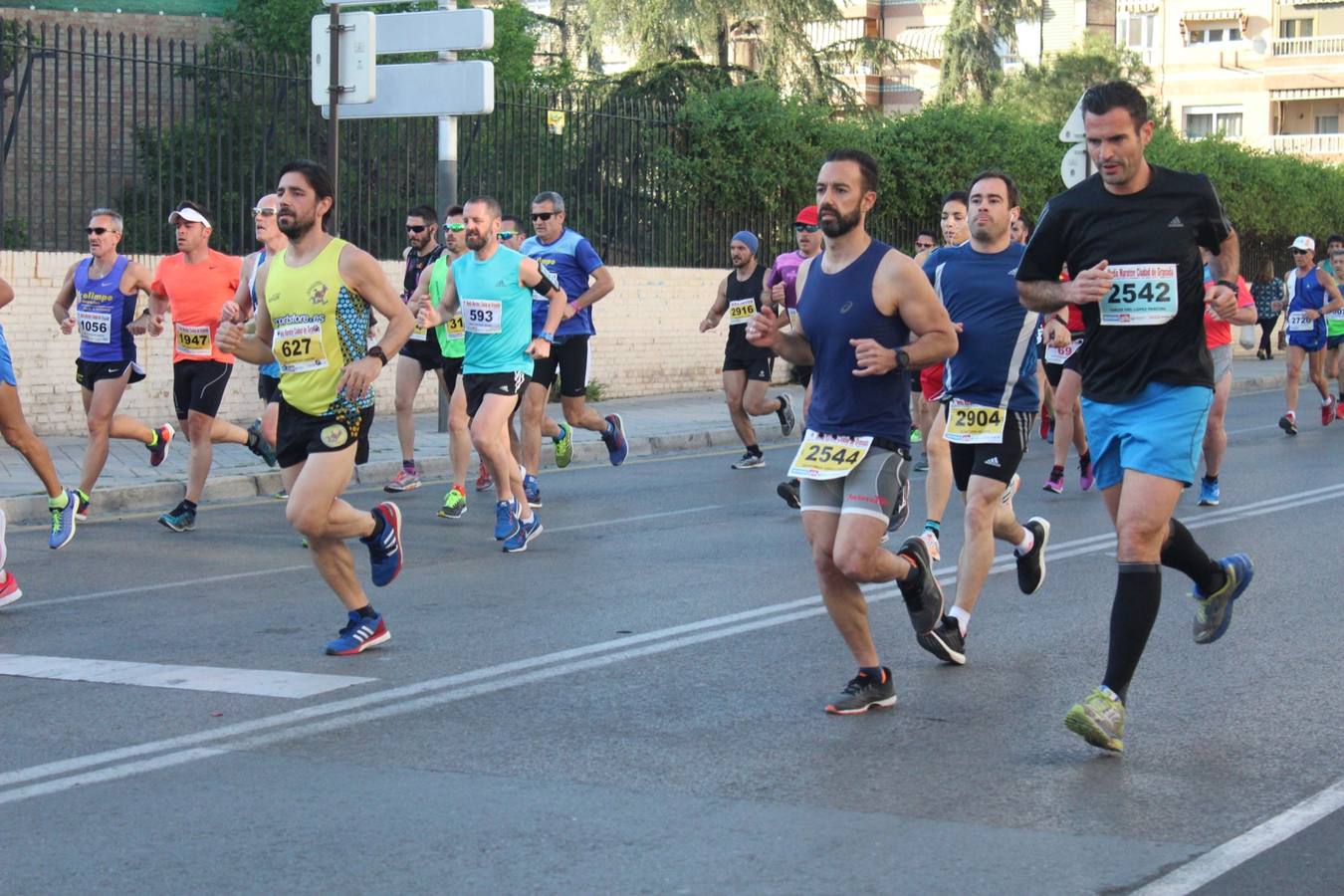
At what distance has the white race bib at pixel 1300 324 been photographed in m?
19.2

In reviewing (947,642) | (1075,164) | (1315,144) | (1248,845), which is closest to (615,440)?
(947,642)

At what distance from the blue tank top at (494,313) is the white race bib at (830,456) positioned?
462cm

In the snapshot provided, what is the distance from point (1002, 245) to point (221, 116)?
1055 cm

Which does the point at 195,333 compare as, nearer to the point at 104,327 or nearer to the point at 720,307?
the point at 104,327

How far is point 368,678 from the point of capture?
22.8ft

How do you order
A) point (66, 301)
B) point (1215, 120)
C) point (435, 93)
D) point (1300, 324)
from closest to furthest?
point (66, 301) → point (435, 93) → point (1300, 324) → point (1215, 120)

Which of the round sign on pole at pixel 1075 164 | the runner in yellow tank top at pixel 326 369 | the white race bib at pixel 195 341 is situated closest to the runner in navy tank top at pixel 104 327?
the white race bib at pixel 195 341

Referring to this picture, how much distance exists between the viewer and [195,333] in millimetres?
11703

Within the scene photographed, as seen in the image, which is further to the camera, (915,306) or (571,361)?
(571,361)

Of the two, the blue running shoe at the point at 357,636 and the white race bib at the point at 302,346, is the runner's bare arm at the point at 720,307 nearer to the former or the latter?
the white race bib at the point at 302,346

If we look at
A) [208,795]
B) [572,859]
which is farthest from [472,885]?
[208,795]

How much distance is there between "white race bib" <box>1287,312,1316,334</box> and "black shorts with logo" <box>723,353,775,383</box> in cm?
684

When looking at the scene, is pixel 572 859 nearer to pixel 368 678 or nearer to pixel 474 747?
pixel 474 747

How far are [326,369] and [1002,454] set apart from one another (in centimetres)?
278
